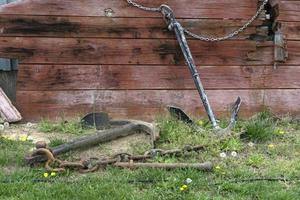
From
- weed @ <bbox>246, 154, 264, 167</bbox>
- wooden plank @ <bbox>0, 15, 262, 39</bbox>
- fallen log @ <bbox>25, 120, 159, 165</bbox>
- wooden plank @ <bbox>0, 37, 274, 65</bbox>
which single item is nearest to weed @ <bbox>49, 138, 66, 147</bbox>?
fallen log @ <bbox>25, 120, 159, 165</bbox>

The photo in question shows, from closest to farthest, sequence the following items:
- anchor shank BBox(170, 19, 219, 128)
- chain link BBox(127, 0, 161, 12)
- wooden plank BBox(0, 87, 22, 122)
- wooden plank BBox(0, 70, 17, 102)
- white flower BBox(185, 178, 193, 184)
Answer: white flower BBox(185, 178, 193, 184) < anchor shank BBox(170, 19, 219, 128) < wooden plank BBox(0, 87, 22, 122) < chain link BBox(127, 0, 161, 12) < wooden plank BBox(0, 70, 17, 102)

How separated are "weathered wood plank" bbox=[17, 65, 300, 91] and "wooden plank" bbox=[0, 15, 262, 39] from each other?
13.7 inches

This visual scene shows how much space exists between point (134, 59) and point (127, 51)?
12cm

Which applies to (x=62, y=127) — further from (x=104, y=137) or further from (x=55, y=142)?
(x=104, y=137)

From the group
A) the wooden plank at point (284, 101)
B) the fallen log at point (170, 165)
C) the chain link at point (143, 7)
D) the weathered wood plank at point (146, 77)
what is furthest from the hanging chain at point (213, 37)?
the fallen log at point (170, 165)

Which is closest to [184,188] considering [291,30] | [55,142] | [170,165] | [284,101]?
[170,165]

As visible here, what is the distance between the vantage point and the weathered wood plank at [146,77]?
558 centimetres

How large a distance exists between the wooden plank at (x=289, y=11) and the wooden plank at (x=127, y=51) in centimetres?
30

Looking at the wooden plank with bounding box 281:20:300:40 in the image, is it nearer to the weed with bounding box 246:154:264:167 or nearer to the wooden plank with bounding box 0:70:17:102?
the weed with bounding box 246:154:264:167

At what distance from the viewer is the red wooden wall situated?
5543mm

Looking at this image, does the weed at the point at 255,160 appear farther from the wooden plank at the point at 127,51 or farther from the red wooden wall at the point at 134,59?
the wooden plank at the point at 127,51

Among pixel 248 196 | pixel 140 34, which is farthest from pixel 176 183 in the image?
pixel 140 34

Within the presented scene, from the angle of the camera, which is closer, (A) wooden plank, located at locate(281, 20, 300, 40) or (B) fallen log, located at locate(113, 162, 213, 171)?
(B) fallen log, located at locate(113, 162, 213, 171)

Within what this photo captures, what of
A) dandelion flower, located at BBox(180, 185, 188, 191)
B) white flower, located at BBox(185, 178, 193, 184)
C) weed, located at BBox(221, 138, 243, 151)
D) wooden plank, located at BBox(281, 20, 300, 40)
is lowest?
dandelion flower, located at BBox(180, 185, 188, 191)
